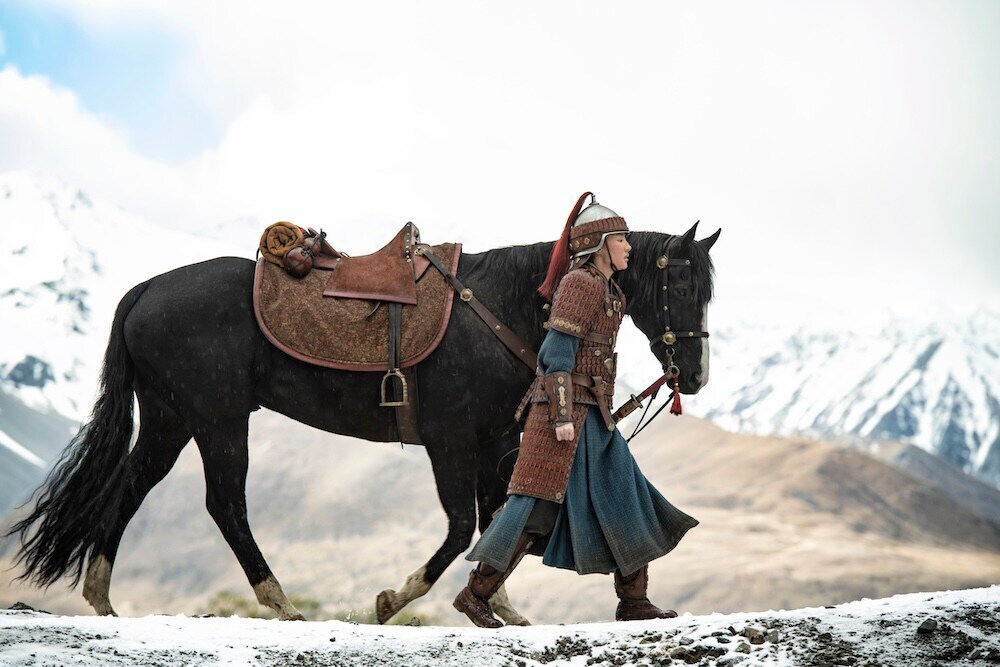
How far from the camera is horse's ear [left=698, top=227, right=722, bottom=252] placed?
5168 mm

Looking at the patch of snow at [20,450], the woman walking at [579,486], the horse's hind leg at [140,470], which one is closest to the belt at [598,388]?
the woman walking at [579,486]

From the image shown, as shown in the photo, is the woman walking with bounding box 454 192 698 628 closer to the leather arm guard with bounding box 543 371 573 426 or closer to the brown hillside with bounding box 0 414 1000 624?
the leather arm guard with bounding box 543 371 573 426

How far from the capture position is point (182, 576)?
31.1m

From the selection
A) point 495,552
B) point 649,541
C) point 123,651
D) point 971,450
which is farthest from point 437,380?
point 971,450

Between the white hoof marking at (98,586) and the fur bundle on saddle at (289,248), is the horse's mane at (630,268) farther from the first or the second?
the white hoof marking at (98,586)

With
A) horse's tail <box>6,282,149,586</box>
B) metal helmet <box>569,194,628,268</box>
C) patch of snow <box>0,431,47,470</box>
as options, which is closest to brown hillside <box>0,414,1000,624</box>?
horse's tail <box>6,282,149,586</box>

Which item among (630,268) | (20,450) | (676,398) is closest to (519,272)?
(630,268)

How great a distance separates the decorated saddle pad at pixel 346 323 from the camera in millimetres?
5078

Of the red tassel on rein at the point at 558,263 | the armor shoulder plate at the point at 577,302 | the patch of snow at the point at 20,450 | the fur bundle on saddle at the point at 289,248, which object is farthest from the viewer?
the patch of snow at the point at 20,450

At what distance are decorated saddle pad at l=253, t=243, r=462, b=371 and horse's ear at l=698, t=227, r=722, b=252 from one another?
1.27m

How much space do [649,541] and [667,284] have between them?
1267mm

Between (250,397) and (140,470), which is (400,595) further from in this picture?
(140,470)

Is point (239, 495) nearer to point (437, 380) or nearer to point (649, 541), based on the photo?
point (437, 380)

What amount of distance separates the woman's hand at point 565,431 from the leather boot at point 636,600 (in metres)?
0.72
